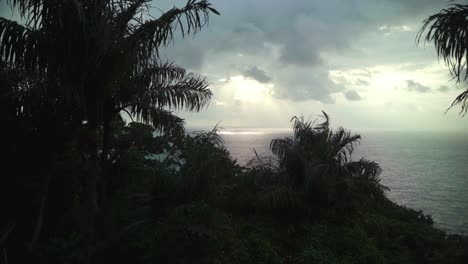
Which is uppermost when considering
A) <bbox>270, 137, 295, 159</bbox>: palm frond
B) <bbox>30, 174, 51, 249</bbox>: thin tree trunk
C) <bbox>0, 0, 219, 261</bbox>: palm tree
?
<bbox>0, 0, 219, 261</bbox>: palm tree

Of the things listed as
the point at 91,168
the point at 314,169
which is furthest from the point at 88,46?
the point at 314,169

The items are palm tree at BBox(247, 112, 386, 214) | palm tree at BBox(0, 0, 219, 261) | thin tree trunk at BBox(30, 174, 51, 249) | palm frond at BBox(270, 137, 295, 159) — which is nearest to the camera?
palm tree at BBox(0, 0, 219, 261)

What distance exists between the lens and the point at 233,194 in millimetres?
7531

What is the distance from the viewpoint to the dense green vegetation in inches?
149

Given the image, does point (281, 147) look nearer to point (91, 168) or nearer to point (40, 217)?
point (91, 168)

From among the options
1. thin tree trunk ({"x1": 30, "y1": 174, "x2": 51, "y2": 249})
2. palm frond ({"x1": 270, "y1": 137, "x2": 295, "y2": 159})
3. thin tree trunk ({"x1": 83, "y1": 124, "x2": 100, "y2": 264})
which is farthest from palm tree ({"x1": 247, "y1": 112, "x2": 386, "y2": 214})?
thin tree trunk ({"x1": 30, "y1": 174, "x2": 51, "y2": 249})

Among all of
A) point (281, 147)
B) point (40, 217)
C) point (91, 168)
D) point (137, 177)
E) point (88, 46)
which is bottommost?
point (40, 217)

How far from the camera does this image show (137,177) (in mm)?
7578

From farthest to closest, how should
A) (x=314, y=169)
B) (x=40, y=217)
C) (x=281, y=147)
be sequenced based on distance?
(x=281, y=147)
(x=314, y=169)
(x=40, y=217)

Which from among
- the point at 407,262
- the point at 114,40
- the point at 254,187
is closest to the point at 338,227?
the point at 407,262

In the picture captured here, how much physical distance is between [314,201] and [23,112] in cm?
647

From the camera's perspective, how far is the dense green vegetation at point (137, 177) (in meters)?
3.79

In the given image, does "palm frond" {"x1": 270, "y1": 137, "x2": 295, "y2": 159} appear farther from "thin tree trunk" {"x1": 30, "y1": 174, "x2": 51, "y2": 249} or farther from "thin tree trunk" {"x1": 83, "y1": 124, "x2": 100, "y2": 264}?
"thin tree trunk" {"x1": 30, "y1": 174, "x2": 51, "y2": 249}

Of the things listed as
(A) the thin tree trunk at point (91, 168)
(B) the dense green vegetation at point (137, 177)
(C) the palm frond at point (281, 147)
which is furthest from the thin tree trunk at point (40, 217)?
(C) the palm frond at point (281, 147)
